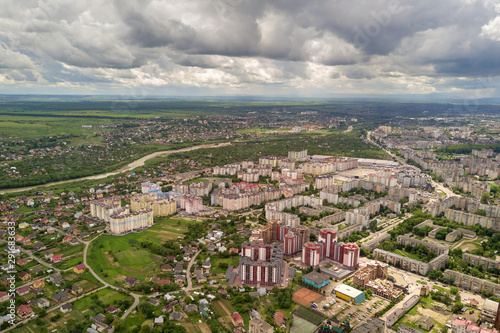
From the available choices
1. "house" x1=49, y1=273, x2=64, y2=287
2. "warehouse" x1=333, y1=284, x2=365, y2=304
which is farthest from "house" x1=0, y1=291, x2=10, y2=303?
"warehouse" x1=333, y1=284, x2=365, y2=304

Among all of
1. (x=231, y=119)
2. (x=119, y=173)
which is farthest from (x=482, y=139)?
(x=119, y=173)

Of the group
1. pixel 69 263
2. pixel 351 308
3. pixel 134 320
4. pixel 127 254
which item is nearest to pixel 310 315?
pixel 351 308

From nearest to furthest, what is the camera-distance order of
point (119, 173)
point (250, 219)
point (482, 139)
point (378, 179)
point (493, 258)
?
1. point (493, 258)
2. point (250, 219)
3. point (378, 179)
4. point (119, 173)
5. point (482, 139)

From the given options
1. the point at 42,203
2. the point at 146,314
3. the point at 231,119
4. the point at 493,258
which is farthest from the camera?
the point at 231,119

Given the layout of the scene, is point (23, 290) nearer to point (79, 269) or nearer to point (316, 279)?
point (79, 269)

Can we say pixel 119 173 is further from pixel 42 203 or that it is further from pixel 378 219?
pixel 378 219

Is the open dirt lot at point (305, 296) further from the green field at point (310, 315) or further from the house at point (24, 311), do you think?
the house at point (24, 311)

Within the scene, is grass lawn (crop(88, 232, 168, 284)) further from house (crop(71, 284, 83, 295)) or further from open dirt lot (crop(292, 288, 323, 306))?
open dirt lot (crop(292, 288, 323, 306))
